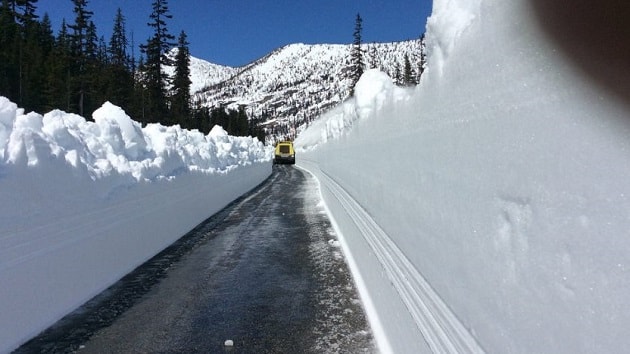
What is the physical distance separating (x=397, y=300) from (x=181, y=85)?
6783cm

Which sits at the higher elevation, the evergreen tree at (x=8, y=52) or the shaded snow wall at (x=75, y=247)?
the evergreen tree at (x=8, y=52)

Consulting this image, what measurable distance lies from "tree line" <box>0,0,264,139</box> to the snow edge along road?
57.0 metres

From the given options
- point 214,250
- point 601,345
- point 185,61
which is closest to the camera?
point 601,345

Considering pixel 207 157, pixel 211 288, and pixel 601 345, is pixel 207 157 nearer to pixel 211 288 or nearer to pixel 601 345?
pixel 211 288

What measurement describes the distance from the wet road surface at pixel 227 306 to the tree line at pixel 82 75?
54929 millimetres

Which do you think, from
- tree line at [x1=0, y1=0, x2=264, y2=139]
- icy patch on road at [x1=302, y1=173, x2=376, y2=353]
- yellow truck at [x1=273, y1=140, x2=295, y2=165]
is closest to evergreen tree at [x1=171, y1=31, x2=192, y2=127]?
tree line at [x1=0, y1=0, x2=264, y2=139]

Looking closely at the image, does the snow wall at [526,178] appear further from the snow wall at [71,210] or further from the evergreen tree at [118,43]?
the evergreen tree at [118,43]

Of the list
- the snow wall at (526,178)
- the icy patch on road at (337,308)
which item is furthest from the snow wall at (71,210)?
the snow wall at (526,178)

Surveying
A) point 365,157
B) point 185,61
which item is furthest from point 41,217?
point 185,61

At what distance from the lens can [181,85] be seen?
67375 millimetres

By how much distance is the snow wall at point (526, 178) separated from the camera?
1.29m

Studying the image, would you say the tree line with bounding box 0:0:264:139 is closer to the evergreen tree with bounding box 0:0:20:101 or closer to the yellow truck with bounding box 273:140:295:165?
the evergreen tree with bounding box 0:0:20:101

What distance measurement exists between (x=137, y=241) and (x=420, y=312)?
6.15 metres

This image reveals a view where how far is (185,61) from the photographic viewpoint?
6800 centimetres
